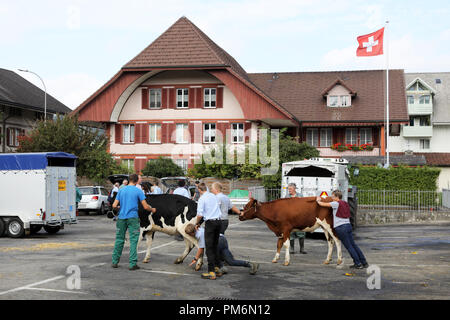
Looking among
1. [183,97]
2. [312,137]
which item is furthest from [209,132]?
[312,137]

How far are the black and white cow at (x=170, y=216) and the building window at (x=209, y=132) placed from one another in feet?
108

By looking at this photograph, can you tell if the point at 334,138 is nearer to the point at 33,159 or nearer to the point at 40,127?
the point at 40,127

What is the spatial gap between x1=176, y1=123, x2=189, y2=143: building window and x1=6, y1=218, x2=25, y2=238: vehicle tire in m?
28.1

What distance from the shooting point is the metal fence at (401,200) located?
31766mm

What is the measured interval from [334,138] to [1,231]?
1411 inches

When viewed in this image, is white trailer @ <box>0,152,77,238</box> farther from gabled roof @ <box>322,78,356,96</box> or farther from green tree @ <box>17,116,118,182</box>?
gabled roof @ <box>322,78,356,96</box>

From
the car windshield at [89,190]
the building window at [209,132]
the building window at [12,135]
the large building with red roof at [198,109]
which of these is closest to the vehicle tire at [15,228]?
the car windshield at [89,190]

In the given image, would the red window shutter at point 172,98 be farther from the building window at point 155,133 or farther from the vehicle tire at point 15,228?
the vehicle tire at point 15,228

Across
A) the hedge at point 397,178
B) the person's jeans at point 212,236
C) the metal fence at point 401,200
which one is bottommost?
the metal fence at point 401,200

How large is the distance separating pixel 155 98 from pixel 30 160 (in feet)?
94.2

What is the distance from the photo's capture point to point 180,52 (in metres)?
45.7

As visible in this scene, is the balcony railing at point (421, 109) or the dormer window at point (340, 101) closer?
the dormer window at point (340, 101)

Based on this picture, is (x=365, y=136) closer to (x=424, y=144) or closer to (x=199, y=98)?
(x=424, y=144)

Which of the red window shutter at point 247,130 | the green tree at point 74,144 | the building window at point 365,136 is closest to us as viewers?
the green tree at point 74,144
